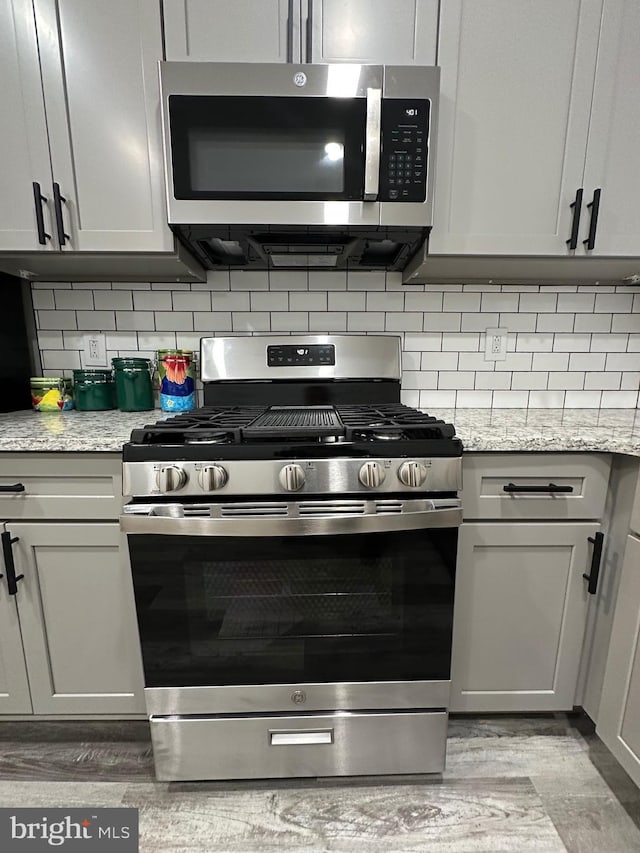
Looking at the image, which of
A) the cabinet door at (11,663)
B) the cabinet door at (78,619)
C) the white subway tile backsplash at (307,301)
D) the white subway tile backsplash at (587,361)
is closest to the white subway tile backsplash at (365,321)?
the white subway tile backsplash at (307,301)

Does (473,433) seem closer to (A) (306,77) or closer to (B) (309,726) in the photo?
(B) (309,726)

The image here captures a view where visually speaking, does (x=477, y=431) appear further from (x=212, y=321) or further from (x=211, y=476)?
(x=212, y=321)

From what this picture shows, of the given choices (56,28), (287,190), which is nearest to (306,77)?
(287,190)

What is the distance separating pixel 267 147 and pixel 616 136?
3.42 ft

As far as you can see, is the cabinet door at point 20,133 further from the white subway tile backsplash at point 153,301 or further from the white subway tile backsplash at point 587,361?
the white subway tile backsplash at point 587,361

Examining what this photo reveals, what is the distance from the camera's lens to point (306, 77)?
1.11 m

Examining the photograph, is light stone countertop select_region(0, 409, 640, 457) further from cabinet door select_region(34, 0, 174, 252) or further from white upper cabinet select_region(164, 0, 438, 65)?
white upper cabinet select_region(164, 0, 438, 65)

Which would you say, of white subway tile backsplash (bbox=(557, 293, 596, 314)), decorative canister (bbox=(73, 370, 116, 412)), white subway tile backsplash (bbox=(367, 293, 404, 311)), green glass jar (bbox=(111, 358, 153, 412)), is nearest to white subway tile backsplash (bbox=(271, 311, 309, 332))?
white subway tile backsplash (bbox=(367, 293, 404, 311))

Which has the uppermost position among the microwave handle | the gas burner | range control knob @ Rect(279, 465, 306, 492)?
the microwave handle

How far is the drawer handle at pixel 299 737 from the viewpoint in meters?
1.07

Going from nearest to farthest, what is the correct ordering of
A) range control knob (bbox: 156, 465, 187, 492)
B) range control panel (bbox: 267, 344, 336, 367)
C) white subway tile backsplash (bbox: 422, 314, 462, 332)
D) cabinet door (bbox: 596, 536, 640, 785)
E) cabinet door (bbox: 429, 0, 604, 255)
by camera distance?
range control knob (bbox: 156, 465, 187, 492), cabinet door (bbox: 596, 536, 640, 785), cabinet door (bbox: 429, 0, 604, 255), range control panel (bbox: 267, 344, 336, 367), white subway tile backsplash (bbox: 422, 314, 462, 332)

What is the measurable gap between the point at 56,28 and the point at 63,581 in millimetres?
1560

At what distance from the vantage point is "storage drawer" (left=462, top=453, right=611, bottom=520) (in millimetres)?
1124

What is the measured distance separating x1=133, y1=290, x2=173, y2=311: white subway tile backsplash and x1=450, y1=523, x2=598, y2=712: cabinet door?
136cm
